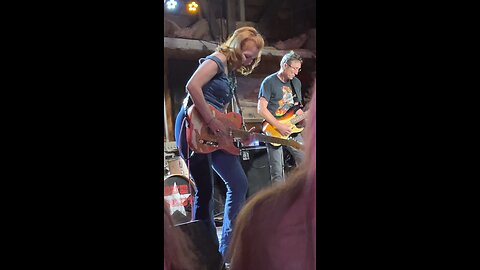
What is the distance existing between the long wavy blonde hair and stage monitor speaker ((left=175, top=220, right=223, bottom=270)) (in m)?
0.82

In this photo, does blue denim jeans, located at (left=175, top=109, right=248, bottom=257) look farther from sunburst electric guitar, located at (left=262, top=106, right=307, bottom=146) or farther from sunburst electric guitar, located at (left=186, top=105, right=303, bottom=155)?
sunburst electric guitar, located at (left=262, top=106, right=307, bottom=146)

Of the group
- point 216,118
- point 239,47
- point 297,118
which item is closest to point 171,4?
point 239,47

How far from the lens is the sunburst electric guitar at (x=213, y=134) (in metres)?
2.93

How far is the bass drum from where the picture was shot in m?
2.92

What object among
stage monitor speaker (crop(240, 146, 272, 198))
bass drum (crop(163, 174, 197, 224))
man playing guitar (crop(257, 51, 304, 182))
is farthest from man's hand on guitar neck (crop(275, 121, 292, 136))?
bass drum (crop(163, 174, 197, 224))

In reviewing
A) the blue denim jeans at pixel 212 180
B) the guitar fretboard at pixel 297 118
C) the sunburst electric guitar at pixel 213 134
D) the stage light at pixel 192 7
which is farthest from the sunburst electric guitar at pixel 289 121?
the stage light at pixel 192 7

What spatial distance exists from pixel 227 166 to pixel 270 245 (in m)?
0.52

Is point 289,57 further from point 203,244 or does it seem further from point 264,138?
point 203,244

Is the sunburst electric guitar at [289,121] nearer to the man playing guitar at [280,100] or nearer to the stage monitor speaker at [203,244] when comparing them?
the man playing guitar at [280,100]

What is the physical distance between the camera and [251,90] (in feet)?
10.1

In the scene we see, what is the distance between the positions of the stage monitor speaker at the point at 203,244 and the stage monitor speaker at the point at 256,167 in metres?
0.31

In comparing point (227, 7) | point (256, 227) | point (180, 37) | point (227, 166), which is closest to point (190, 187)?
Result: point (227, 166)
